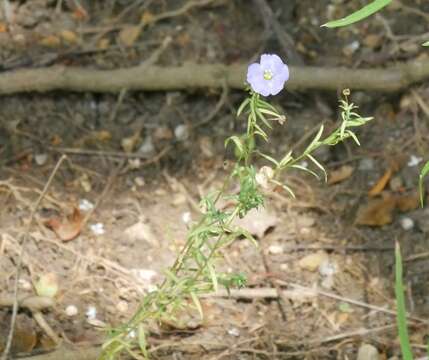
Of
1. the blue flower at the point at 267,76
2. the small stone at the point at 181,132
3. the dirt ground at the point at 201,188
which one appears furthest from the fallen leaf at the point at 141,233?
the blue flower at the point at 267,76

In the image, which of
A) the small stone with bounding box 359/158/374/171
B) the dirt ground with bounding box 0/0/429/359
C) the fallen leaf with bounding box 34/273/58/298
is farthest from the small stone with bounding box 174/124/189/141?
the fallen leaf with bounding box 34/273/58/298

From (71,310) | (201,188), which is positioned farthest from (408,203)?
(71,310)

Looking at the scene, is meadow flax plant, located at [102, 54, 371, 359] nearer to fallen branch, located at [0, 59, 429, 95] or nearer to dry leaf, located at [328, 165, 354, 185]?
dry leaf, located at [328, 165, 354, 185]

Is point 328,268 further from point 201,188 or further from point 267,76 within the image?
point 267,76

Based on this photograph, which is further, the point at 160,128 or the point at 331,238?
the point at 160,128

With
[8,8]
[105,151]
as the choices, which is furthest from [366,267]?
[8,8]

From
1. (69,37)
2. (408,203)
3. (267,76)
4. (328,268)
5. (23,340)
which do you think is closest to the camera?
(267,76)

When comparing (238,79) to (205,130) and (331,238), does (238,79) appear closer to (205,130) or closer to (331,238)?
(205,130)

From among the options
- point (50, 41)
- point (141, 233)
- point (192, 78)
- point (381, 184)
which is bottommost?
point (141, 233)
